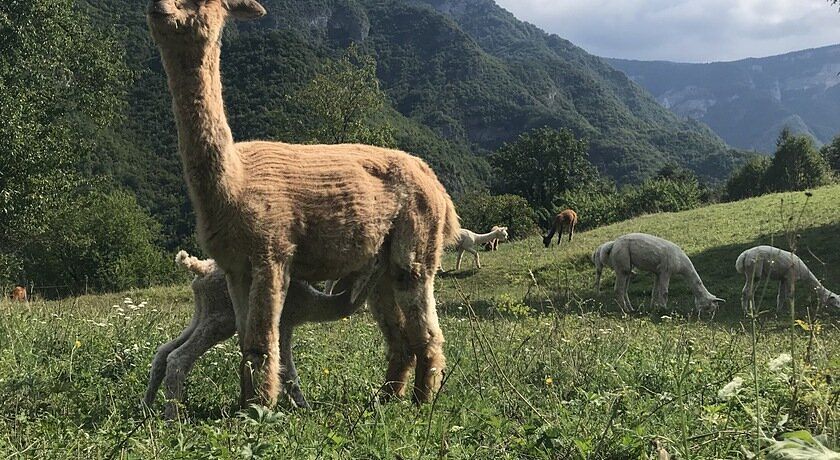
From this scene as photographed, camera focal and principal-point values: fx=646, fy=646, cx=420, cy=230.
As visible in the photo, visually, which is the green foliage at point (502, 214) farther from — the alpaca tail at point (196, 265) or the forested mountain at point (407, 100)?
the alpaca tail at point (196, 265)

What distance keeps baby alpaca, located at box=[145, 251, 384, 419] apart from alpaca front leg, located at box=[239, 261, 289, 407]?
0.34m

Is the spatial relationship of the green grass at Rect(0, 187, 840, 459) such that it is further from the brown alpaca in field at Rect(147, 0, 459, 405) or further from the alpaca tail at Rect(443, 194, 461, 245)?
the alpaca tail at Rect(443, 194, 461, 245)

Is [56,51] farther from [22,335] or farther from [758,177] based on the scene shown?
[758,177]

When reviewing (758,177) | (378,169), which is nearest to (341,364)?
(378,169)

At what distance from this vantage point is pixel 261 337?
393 centimetres

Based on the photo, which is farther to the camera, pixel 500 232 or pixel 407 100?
pixel 407 100

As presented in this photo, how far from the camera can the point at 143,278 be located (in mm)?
42281

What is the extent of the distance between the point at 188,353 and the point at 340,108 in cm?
3699

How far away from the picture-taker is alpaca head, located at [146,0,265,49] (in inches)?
146

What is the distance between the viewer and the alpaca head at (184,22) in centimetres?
370

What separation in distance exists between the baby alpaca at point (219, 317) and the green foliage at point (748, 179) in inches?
2726

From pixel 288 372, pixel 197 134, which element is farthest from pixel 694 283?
pixel 197 134

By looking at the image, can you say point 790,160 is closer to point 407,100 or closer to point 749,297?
point 749,297

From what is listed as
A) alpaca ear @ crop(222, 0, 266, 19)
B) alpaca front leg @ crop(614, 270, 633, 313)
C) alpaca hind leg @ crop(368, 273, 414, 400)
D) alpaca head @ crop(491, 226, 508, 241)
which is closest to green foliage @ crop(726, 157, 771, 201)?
alpaca head @ crop(491, 226, 508, 241)
